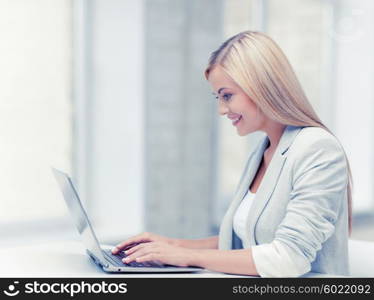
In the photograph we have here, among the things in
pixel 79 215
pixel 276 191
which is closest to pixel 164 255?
pixel 79 215

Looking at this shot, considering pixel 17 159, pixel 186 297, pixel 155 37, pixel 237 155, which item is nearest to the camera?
pixel 186 297

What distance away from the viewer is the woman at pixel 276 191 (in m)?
1.11

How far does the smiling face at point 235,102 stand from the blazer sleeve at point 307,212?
7.8 inches

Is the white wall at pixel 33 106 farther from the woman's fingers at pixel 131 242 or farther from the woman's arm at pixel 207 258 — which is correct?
the woman's arm at pixel 207 258

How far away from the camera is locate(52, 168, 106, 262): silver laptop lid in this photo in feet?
3.68

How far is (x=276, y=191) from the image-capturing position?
1295mm

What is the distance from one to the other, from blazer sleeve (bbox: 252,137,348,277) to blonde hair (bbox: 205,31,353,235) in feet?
0.37

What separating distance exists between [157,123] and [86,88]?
1.84ft

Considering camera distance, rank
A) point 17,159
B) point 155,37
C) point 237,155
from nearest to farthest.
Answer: point 17,159 < point 155,37 < point 237,155

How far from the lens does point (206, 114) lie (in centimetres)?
391

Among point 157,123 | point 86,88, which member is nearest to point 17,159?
point 86,88

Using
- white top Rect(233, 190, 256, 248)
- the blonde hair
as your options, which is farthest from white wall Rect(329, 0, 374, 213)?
the blonde hair

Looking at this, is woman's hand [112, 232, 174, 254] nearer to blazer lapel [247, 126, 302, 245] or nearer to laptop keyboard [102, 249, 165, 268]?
laptop keyboard [102, 249, 165, 268]

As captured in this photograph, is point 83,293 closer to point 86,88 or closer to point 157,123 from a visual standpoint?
point 86,88
